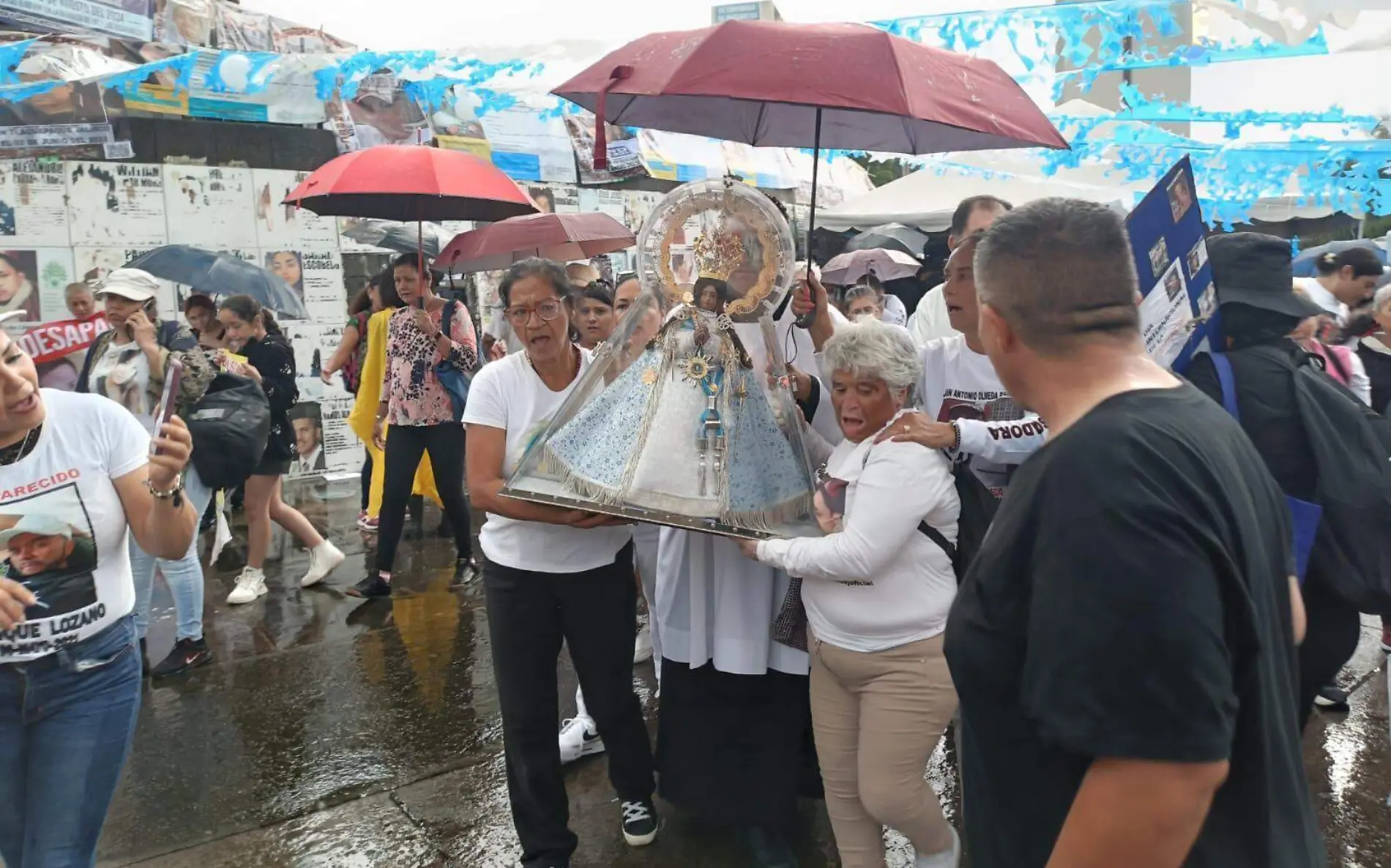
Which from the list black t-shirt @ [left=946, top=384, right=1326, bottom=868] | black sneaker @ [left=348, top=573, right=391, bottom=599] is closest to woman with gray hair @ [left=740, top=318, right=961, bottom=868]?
black t-shirt @ [left=946, top=384, right=1326, bottom=868]

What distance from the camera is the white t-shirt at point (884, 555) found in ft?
8.05

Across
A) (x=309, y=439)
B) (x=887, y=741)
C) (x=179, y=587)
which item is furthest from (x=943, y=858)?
(x=309, y=439)

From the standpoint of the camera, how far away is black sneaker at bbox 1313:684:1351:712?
14.3ft

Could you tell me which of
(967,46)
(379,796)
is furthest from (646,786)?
(967,46)

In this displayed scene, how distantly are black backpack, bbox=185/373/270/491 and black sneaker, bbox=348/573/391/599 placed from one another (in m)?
1.59

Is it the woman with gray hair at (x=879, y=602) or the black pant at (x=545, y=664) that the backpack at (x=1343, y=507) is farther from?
the black pant at (x=545, y=664)

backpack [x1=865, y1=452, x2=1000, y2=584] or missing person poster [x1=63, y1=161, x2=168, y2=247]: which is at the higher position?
missing person poster [x1=63, y1=161, x2=168, y2=247]

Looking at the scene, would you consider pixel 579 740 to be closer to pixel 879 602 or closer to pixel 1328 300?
pixel 879 602

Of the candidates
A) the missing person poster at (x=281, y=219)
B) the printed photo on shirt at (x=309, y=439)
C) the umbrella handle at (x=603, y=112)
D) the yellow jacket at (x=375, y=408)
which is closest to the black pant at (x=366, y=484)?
the yellow jacket at (x=375, y=408)

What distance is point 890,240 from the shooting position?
11664 millimetres

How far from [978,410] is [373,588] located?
13.5 ft

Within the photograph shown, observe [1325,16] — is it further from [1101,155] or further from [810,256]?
[810,256]

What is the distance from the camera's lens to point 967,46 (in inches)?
280

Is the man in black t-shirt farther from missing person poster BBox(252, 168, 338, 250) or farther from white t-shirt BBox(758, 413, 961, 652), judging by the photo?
missing person poster BBox(252, 168, 338, 250)
